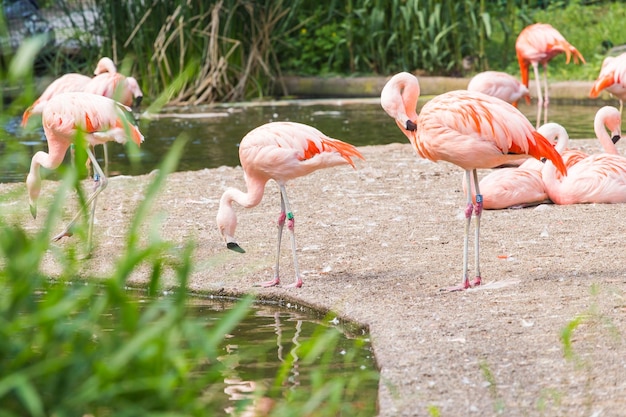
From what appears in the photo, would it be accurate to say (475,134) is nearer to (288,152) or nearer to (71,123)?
(288,152)

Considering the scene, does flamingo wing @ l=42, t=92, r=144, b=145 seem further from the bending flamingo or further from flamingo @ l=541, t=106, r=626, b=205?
flamingo @ l=541, t=106, r=626, b=205

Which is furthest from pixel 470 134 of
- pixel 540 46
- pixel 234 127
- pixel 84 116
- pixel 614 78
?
pixel 234 127

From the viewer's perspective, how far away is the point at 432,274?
484cm

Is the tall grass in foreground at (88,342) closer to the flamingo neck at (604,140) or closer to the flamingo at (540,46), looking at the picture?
the flamingo neck at (604,140)

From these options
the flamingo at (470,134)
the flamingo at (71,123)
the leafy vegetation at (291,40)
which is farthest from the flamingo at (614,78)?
the leafy vegetation at (291,40)

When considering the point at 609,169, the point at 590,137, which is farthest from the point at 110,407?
the point at 590,137

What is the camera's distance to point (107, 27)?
42.5 feet

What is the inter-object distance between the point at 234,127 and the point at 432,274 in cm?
661

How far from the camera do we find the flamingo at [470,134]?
4.59 meters

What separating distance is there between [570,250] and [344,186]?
2.42m

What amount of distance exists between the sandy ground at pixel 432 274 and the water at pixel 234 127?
4.71 ft

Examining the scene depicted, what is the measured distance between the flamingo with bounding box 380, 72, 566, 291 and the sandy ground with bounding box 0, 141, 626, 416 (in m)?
0.37

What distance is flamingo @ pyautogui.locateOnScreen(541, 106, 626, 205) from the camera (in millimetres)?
6156

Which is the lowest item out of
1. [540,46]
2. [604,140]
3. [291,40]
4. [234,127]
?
[234,127]
